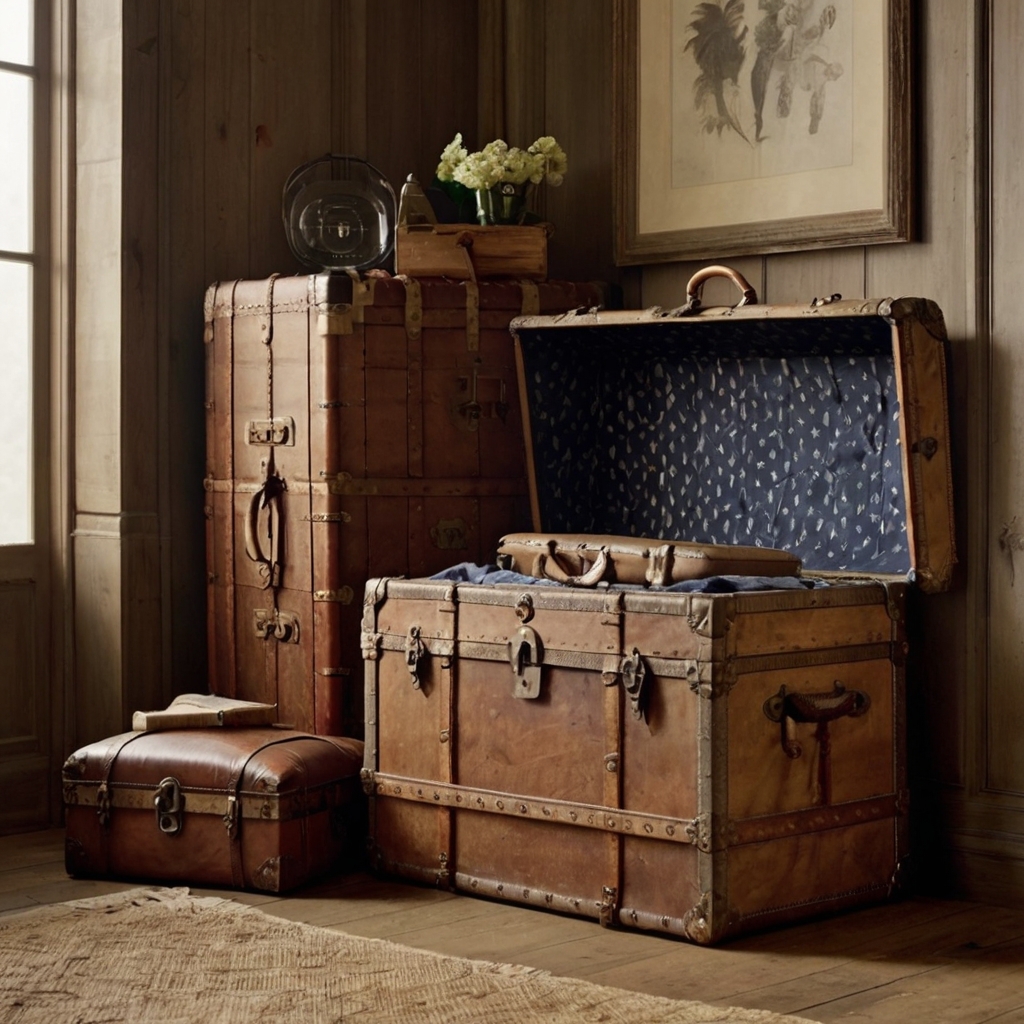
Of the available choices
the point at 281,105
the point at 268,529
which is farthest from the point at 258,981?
the point at 281,105

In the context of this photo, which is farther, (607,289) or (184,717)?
(607,289)

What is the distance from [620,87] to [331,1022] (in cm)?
255

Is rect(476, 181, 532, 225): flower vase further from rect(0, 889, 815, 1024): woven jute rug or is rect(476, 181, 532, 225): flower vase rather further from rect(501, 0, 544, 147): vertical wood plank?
rect(0, 889, 815, 1024): woven jute rug

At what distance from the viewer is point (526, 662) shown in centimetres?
330

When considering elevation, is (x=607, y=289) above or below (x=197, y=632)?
above

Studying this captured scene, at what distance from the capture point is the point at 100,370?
4.09 meters

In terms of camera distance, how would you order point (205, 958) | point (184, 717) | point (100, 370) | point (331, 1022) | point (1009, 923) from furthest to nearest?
point (100, 370) < point (184, 717) < point (1009, 923) < point (205, 958) < point (331, 1022)

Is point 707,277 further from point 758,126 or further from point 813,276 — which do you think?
point 758,126

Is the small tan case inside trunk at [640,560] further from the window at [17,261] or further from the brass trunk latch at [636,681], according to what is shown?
the window at [17,261]

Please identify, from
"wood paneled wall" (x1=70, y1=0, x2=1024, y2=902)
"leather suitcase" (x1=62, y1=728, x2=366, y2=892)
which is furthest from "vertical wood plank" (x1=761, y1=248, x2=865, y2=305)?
"leather suitcase" (x1=62, y1=728, x2=366, y2=892)

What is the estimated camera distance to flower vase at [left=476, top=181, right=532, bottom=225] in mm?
4078

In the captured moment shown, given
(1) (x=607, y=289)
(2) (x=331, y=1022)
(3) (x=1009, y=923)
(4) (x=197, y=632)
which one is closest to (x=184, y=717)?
(4) (x=197, y=632)

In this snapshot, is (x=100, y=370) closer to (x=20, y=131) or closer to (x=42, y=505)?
(x=42, y=505)

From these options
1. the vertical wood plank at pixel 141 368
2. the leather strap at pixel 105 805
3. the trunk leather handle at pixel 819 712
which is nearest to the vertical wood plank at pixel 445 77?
the vertical wood plank at pixel 141 368
